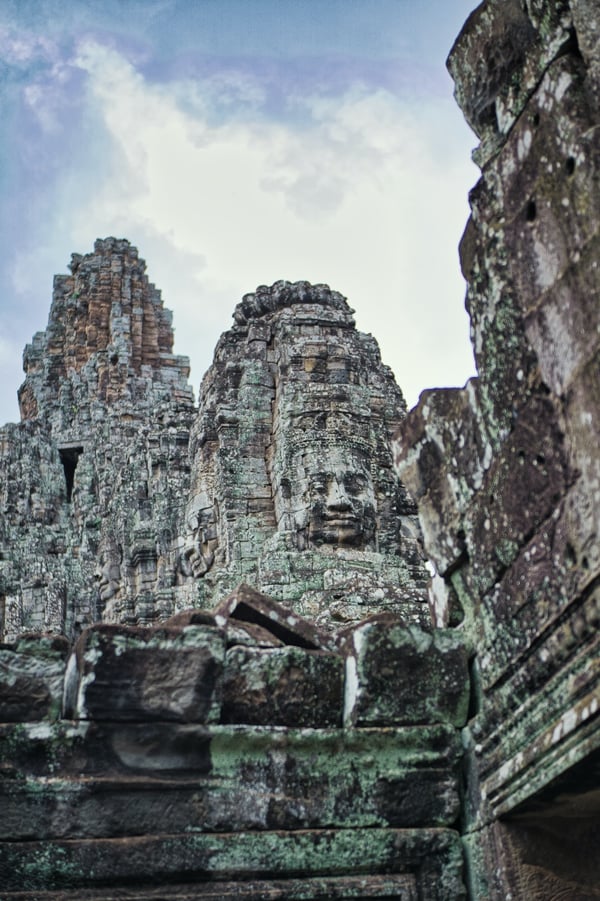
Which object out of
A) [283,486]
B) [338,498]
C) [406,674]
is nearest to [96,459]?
[283,486]

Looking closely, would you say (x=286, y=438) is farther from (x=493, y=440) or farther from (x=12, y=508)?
(x=12, y=508)

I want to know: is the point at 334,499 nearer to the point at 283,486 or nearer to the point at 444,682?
the point at 283,486

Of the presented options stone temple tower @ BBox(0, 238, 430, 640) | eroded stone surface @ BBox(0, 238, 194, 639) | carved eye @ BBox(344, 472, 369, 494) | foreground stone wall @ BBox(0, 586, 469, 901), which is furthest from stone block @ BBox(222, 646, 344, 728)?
eroded stone surface @ BBox(0, 238, 194, 639)

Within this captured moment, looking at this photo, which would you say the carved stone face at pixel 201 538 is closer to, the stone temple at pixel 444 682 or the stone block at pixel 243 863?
the stone temple at pixel 444 682

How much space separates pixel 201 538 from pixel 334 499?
2.61 metres

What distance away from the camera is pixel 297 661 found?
237 inches

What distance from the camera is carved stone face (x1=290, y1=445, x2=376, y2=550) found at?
14.9 metres

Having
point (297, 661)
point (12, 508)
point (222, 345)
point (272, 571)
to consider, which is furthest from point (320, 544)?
point (12, 508)

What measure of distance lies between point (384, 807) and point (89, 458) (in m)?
37.9

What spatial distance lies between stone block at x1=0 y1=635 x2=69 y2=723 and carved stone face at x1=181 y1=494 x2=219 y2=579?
11.0m

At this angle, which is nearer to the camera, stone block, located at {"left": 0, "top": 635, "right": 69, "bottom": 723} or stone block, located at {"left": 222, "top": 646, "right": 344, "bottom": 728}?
stone block, located at {"left": 0, "top": 635, "right": 69, "bottom": 723}

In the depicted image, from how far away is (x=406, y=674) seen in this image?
6055 mm

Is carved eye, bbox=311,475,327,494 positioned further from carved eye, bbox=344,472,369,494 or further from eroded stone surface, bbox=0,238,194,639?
eroded stone surface, bbox=0,238,194,639

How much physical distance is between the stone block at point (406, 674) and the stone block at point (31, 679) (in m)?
1.23
